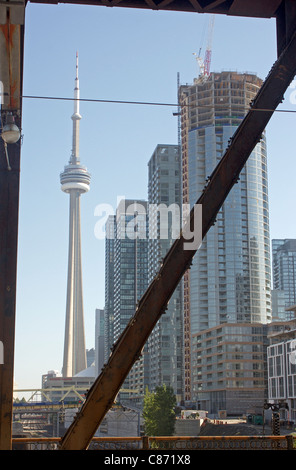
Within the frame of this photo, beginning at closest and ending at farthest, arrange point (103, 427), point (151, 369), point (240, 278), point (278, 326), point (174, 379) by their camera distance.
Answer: point (103, 427) < point (278, 326) < point (240, 278) < point (174, 379) < point (151, 369)

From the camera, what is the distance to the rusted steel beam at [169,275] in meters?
11.0

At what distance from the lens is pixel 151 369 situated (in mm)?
191125

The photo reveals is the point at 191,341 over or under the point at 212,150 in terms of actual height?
under

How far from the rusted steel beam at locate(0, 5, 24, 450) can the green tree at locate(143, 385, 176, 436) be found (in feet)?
282

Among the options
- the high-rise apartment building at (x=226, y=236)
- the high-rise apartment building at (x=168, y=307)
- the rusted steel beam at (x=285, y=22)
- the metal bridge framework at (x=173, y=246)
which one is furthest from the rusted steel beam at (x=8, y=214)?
the high-rise apartment building at (x=168, y=307)

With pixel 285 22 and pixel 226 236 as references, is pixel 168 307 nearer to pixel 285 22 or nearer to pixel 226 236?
pixel 226 236

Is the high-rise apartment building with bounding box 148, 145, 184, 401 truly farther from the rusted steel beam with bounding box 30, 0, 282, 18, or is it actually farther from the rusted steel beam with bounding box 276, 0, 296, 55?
the rusted steel beam with bounding box 30, 0, 282, 18

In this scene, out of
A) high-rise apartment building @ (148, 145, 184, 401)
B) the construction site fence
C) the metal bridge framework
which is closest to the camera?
the metal bridge framework

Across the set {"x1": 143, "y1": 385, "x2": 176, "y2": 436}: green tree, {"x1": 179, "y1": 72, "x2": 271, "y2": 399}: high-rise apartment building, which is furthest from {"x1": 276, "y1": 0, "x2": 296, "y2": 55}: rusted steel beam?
{"x1": 179, "y1": 72, "x2": 271, "y2": 399}: high-rise apartment building

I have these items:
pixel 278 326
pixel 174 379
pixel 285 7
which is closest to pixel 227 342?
pixel 278 326

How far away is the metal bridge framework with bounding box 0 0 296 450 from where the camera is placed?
10.8 meters

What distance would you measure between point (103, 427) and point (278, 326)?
49.8 meters
